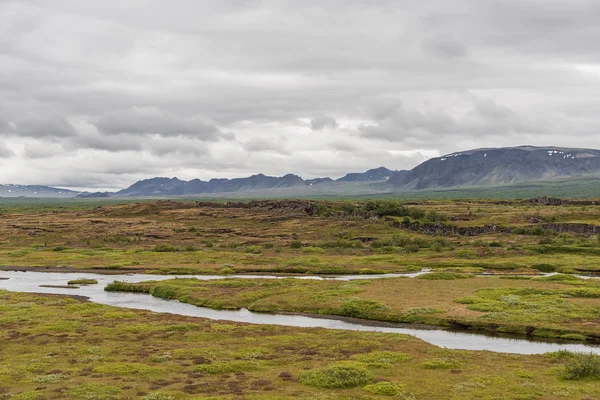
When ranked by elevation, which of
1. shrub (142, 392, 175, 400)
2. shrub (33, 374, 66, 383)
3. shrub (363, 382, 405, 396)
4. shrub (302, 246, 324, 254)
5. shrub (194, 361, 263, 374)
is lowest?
shrub (302, 246, 324, 254)

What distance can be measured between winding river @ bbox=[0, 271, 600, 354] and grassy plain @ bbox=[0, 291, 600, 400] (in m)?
4.91

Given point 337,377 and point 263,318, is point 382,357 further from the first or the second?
point 263,318

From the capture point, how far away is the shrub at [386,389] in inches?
1295

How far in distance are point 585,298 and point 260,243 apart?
9226 cm

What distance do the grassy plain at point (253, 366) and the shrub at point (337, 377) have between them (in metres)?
0.07

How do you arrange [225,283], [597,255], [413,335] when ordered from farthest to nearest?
[597,255]
[225,283]
[413,335]

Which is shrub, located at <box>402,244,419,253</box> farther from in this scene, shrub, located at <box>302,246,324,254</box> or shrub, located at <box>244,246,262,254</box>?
shrub, located at <box>244,246,262,254</box>

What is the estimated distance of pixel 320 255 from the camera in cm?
12175

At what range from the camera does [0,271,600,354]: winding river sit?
47438mm

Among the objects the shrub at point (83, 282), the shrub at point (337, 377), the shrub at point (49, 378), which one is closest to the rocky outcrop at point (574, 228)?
the shrub at point (83, 282)

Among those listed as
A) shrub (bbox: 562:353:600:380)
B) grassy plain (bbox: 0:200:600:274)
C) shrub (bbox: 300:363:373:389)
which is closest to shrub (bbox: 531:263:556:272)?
grassy plain (bbox: 0:200:600:274)

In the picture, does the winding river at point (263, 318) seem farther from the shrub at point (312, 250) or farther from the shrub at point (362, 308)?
the shrub at point (312, 250)

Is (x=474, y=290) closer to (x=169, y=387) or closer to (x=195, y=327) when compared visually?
(x=195, y=327)

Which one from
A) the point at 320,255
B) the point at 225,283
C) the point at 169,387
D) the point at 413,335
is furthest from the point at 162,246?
the point at 169,387
